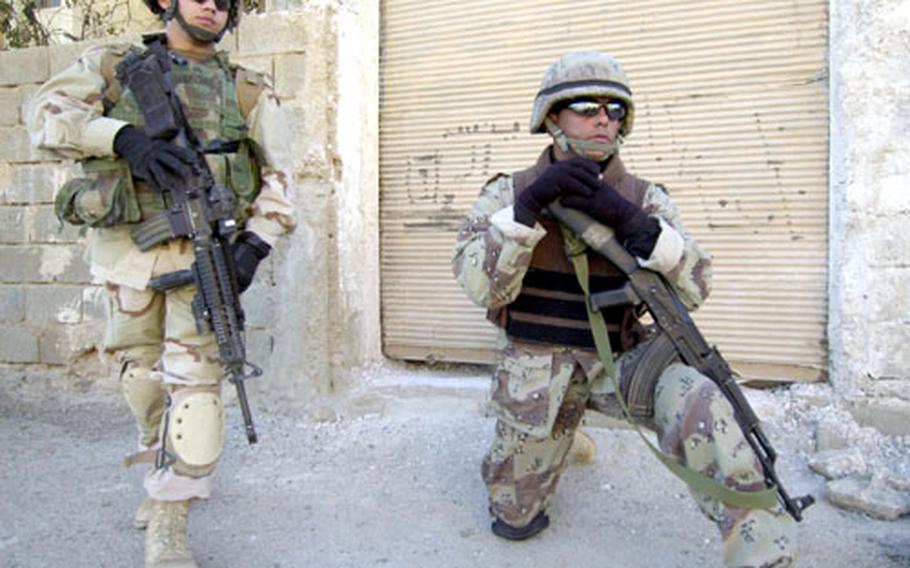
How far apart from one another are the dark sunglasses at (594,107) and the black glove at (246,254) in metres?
1.08

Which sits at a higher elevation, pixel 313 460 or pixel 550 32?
pixel 550 32

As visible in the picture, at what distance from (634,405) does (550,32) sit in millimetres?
2107

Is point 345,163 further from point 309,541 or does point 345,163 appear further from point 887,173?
point 887,173

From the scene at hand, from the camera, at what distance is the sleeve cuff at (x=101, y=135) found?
237 centimetres

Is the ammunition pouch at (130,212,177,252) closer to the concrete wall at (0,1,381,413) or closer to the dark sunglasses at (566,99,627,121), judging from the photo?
the dark sunglasses at (566,99,627,121)

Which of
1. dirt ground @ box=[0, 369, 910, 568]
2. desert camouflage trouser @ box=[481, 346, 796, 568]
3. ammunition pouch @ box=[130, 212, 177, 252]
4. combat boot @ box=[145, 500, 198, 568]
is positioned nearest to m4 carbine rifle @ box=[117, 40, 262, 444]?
ammunition pouch @ box=[130, 212, 177, 252]

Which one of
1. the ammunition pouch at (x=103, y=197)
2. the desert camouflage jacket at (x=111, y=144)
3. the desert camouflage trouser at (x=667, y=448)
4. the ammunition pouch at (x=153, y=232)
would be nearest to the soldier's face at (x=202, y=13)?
the desert camouflage jacket at (x=111, y=144)

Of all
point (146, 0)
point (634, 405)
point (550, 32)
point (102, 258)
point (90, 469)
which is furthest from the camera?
point (550, 32)

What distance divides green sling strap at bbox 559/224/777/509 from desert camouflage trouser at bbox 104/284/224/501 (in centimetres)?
116

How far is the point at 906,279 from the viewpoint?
9.94ft

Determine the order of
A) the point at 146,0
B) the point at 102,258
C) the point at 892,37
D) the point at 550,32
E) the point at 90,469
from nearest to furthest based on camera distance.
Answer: the point at 102,258
the point at 146,0
the point at 892,37
the point at 90,469
the point at 550,32

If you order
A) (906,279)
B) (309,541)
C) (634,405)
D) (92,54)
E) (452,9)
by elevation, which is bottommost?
(309,541)

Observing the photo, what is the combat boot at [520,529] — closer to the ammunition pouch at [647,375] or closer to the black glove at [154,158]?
the ammunition pouch at [647,375]

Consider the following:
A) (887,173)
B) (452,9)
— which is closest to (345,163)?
(452,9)
